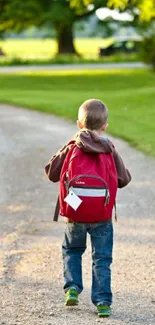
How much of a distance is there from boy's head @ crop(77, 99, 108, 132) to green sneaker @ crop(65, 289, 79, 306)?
0.97 meters

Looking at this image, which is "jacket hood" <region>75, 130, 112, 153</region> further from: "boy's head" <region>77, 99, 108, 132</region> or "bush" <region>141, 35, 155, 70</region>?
"bush" <region>141, 35, 155, 70</region>

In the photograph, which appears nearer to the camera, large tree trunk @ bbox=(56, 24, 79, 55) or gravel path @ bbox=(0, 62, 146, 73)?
gravel path @ bbox=(0, 62, 146, 73)

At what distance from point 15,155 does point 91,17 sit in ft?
126

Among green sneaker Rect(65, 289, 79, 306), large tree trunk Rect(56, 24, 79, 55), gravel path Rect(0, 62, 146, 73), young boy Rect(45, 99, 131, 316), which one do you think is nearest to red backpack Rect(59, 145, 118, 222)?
young boy Rect(45, 99, 131, 316)

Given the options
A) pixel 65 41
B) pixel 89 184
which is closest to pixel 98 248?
pixel 89 184

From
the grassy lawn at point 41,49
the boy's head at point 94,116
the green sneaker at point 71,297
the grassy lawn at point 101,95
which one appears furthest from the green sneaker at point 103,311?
the grassy lawn at point 41,49

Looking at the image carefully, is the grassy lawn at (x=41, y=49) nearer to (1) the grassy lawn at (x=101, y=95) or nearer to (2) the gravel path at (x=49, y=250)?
(1) the grassy lawn at (x=101, y=95)

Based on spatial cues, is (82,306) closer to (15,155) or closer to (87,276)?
(87,276)

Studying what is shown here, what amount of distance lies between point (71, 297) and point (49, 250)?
174 centimetres

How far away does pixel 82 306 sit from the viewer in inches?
216

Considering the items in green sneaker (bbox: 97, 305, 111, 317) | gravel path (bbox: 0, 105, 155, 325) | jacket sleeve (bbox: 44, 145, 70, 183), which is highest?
jacket sleeve (bbox: 44, 145, 70, 183)

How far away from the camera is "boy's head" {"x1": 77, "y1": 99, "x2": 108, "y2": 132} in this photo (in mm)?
5145

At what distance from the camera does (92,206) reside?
5.15 m

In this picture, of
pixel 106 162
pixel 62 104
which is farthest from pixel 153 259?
pixel 62 104
